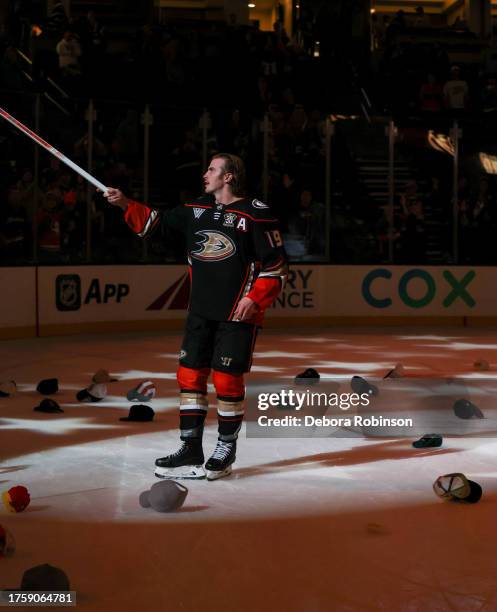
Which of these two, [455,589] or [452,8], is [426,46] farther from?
[455,589]

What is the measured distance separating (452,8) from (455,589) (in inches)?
937

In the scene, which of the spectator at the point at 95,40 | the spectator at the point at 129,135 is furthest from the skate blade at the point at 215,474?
the spectator at the point at 95,40

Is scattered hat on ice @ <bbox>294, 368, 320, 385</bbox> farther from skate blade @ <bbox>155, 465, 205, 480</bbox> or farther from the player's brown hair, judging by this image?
the player's brown hair

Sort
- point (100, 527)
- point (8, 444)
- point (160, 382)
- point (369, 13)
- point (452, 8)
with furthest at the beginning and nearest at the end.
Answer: point (452, 8)
point (369, 13)
point (160, 382)
point (8, 444)
point (100, 527)

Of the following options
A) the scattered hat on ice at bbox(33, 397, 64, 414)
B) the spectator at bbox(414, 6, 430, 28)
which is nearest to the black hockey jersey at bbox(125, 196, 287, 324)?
the scattered hat on ice at bbox(33, 397, 64, 414)

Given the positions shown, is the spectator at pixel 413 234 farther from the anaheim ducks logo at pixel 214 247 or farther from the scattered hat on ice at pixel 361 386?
the anaheim ducks logo at pixel 214 247

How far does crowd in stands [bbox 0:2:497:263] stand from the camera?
1223 cm

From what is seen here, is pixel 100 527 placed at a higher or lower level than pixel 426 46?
lower

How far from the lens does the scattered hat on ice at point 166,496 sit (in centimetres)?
425

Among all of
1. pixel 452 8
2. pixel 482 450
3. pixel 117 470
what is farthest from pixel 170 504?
pixel 452 8

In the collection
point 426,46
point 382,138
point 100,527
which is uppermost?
point 426,46

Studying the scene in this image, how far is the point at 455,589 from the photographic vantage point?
3389mm

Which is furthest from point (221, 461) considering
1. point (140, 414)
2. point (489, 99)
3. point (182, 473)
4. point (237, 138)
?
point (489, 99)

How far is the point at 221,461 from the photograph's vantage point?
4.89 meters
